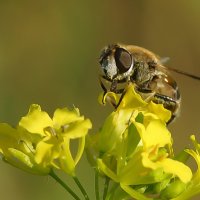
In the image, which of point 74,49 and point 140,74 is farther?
point 74,49

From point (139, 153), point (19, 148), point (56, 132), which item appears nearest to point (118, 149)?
point (139, 153)

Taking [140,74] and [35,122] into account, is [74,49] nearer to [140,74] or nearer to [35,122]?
[140,74]

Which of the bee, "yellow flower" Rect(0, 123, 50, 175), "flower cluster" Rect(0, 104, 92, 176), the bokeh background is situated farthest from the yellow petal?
the bokeh background

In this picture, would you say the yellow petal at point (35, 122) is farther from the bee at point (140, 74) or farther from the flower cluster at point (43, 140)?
the bee at point (140, 74)

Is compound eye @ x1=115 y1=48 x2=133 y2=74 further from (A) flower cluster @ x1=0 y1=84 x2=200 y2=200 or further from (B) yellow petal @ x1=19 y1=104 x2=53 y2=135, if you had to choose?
(B) yellow petal @ x1=19 y1=104 x2=53 y2=135

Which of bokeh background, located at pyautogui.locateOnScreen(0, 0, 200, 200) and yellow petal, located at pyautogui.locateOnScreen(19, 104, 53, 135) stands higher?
bokeh background, located at pyautogui.locateOnScreen(0, 0, 200, 200)

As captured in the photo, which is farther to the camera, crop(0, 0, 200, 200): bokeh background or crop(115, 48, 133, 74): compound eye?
crop(0, 0, 200, 200): bokeh background

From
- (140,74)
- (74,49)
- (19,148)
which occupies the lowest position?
(19,148)
